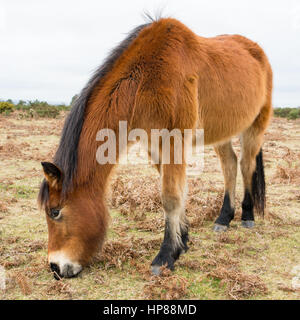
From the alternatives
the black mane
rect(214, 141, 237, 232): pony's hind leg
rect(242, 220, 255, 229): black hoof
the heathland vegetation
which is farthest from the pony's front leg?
the heathland vegetation

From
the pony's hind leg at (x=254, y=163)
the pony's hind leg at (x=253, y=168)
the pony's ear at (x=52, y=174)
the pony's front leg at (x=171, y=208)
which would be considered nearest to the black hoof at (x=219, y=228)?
the pony's hind leg at (x=254, y=163)

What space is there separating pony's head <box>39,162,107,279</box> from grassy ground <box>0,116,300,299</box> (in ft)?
0.87

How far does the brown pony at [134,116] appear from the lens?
2895 millimetres

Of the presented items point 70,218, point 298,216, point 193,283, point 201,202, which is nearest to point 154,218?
point 201,202

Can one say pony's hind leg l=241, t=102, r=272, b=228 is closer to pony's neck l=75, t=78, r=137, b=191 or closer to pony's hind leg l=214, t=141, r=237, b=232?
pony's hind leg l=214, t=141, r=237, b=232

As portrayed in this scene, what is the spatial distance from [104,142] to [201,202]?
2.82m

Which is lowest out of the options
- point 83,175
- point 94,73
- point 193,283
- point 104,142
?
point 193,283

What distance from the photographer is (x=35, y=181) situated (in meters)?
6.64

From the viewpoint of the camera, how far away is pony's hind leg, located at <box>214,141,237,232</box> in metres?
4.60

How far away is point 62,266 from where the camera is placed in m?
2.92

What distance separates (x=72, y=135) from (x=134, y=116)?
64 cm

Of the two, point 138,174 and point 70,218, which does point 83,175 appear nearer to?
point 70,218

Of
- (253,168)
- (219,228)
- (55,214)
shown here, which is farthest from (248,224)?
(55,214)

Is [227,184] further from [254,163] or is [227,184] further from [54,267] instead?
[54,267]
